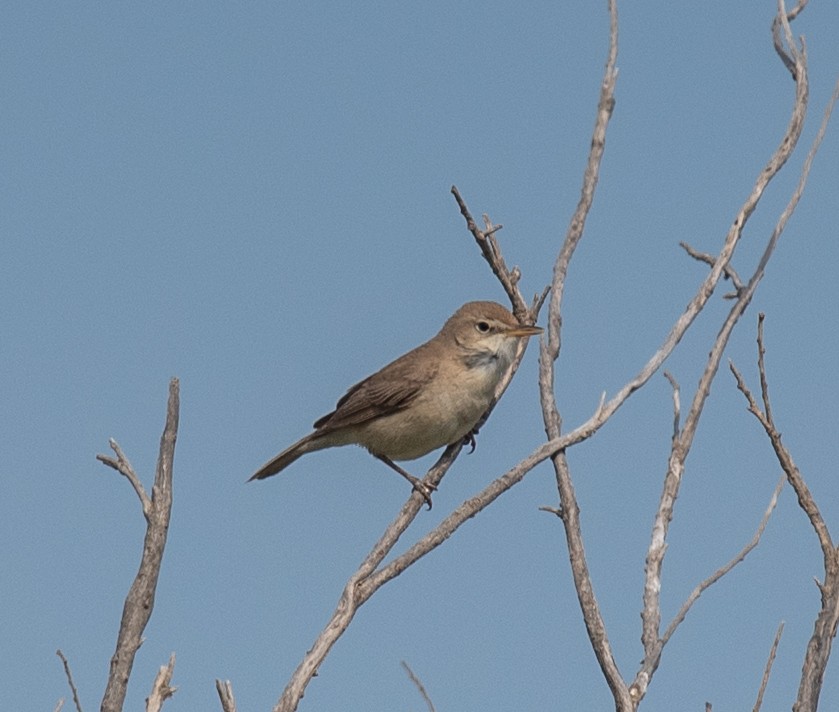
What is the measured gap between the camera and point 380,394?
24.9 feet

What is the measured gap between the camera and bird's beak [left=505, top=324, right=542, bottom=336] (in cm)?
675

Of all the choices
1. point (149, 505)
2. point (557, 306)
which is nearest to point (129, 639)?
point (149, 505)

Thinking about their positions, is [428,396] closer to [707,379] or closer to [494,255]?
[494,255]

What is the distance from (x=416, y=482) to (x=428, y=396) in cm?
59

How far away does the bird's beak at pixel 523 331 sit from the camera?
22.2ft

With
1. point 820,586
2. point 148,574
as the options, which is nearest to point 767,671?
point 820,586

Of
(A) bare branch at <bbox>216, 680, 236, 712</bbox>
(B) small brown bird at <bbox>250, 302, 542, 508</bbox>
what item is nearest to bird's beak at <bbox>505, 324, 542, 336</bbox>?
(B) small brown bird at <bbox>250, 302, 542, 508</bbox>

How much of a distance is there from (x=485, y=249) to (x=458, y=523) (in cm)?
192

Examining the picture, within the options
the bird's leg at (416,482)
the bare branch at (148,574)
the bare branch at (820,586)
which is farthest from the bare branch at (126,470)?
the bare branch at (820,586)

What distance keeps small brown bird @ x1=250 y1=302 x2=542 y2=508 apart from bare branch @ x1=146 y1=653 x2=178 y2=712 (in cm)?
253

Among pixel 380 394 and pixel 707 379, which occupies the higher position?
pixel 380 394

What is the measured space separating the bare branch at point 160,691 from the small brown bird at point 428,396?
253 centimetres

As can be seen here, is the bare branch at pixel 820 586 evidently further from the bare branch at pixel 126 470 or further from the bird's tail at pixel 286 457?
the bird's tail at pixel 286 457

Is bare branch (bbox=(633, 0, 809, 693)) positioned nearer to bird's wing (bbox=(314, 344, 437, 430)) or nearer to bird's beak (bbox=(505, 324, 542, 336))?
bird's beak (bbox=(505, 324, 542, 336))
